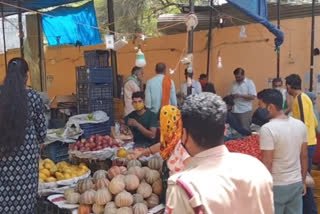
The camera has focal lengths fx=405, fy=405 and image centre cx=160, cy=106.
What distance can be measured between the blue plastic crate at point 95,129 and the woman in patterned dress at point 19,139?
2.52 meters

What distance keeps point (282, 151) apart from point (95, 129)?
319 centimetres

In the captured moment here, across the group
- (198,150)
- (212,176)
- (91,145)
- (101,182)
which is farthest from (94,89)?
(212,176)

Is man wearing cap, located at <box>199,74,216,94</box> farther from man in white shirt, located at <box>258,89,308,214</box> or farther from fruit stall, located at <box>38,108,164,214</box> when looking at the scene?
man in white shirt, located at <box>258,89,308,214</box>

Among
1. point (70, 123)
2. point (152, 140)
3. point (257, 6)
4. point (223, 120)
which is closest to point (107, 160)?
point (152, 140)

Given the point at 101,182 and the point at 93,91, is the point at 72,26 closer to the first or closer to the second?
the point at 93,91

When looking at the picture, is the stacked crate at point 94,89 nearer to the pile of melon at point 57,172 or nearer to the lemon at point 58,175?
the pile of melon at point 57,172

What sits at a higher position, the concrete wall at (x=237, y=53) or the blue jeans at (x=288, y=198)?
the concrete wall at (x=237, y=53)

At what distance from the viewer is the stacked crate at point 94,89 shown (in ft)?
20.2

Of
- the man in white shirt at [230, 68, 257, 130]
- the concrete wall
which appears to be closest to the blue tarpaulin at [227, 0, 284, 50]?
the man in white shirt at [230, 68, 257, 130]

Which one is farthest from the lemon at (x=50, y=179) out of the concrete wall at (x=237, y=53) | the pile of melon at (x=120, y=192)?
the concrete wall at (x=237, y=53)

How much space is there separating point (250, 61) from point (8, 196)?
7.18 m

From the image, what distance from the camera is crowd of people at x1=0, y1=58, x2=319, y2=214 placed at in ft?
4.66

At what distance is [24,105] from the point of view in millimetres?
2814

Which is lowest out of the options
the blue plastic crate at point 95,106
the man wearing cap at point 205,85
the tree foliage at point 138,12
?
the blue plastic crate at point 95,106
